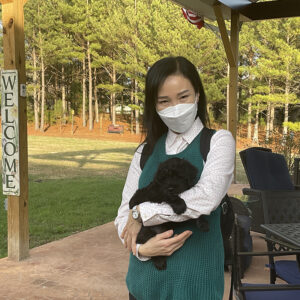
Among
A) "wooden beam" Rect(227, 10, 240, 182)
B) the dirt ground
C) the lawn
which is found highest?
"wooden beam" Rect(227, 10, 240, 182)

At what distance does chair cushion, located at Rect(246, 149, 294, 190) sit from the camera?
3359 mm

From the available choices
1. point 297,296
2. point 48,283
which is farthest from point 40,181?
point 297,296

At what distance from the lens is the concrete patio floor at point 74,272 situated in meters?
3.04

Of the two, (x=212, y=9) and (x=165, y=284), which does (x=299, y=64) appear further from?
(x=165, y=284)

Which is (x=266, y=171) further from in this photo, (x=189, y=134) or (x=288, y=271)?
(x=189, y=134)

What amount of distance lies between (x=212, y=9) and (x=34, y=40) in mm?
26405

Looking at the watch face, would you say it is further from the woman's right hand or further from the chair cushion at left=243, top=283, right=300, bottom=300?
the chair cushion at left=243, top=283, right=300, bottom=300

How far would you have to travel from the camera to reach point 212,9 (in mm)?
6789

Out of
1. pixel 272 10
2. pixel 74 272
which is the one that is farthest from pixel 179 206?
pixel 272 10

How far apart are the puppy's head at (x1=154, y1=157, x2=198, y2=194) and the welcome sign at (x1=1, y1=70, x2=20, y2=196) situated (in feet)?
9.45

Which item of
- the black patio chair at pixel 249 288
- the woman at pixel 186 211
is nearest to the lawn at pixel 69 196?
the black patio chair at pixel 249 288

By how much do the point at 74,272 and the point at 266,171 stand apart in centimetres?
189

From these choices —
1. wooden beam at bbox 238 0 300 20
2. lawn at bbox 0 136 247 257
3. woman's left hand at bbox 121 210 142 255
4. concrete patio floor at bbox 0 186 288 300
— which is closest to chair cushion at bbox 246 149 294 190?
concrete patio floor at bbox 0 186 288 300

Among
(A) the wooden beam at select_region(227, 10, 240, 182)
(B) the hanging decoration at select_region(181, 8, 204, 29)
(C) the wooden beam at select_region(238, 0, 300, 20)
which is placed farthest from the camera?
(A) the wooden beam at select_region(227, 10, 240, 182)
